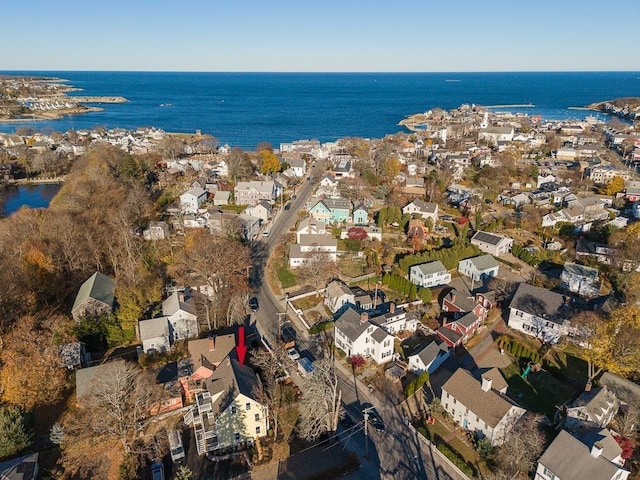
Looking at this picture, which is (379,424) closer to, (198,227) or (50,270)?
(50,270)

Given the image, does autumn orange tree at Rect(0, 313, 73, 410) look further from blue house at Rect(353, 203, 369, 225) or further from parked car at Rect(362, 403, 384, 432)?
blue house at Rect(353, 203, 369, 225)

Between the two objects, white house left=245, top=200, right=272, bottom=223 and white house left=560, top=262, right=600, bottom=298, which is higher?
white house left=245, top=200, right=272, bottom=223

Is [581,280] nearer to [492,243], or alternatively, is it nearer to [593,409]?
[492,243]

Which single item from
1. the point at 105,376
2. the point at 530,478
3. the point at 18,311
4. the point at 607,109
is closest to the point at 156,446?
the point at 105,376

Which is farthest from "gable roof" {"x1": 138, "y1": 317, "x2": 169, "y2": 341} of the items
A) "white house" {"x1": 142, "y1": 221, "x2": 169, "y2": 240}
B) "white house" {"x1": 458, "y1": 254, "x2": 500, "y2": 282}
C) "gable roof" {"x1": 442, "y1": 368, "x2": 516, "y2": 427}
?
"white house" {"x1": 458, "y1": 254, "x2": 500, "y2": 282}

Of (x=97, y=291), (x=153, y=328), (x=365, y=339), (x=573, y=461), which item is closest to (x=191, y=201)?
→ (x=97, y=291)

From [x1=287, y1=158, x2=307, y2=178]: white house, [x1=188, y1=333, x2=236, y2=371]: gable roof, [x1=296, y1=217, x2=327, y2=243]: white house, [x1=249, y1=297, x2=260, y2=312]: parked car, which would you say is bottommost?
[x1=249, y1=297, x2=260, y2=312]: parked car
